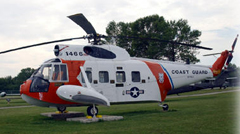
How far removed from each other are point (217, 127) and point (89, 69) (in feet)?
26.3

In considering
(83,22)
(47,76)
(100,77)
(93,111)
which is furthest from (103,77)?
(83,22)

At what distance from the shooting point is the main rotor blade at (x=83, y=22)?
42.9ft

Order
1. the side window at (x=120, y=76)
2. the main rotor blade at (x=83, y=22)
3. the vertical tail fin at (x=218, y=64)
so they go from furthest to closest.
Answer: the vertical tail fin at (x=218, y=64) → the side window at (x=120, y=76) → the main rotor blade at (x=83, y=22)

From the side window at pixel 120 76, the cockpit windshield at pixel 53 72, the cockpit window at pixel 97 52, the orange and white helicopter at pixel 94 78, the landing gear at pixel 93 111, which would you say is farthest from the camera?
the side window at pixel 120 76

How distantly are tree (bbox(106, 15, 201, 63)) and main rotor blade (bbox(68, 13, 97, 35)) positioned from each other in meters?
36.1

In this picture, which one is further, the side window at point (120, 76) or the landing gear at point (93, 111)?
the side window at point (120, 76)

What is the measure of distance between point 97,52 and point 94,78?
162 centimetres

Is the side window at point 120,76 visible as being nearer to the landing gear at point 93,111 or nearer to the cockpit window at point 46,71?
the landing gear at point 93,111

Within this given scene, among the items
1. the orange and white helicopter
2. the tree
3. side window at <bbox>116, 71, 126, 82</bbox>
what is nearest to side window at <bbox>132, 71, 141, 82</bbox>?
the orange and white helicopter

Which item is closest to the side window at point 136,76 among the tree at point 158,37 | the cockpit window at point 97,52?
the cockpit window at point 97,52

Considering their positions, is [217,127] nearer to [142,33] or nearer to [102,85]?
[102,85]

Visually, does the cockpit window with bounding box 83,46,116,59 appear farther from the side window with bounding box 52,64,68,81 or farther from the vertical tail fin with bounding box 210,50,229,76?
the vertical tail fin with bounding box 210,50,229,76

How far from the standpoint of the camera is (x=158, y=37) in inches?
2137

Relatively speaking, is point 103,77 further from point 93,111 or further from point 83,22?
point 83,22
